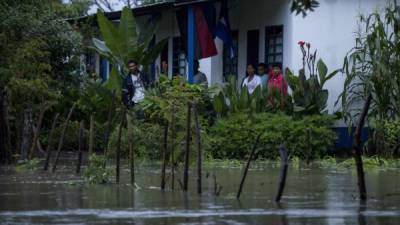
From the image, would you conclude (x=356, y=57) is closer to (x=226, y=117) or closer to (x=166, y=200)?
(x=226, y=117)

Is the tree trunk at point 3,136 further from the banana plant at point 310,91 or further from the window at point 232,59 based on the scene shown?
the window at point 232,59

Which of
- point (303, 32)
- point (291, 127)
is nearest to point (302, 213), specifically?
point (291, 127)

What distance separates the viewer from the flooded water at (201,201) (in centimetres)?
864

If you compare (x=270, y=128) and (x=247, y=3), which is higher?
(x=247, y=3)

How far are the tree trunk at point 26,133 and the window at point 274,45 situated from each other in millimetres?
7146

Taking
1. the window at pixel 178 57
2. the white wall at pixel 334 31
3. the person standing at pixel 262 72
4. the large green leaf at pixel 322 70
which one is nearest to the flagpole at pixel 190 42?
the person standing at pixel 262 72

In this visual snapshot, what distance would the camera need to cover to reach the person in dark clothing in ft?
71.0

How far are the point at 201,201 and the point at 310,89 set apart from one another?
35.4 feet

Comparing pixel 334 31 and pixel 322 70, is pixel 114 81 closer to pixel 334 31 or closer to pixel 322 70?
pixel 322 70

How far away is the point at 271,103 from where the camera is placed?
20641mm

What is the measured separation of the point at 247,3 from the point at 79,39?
498 cm

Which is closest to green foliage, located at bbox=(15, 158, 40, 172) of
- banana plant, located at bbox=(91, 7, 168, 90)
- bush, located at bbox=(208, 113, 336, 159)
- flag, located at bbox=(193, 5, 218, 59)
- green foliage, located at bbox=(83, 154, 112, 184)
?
green foliage, located at bbox=(83, 154, 112, 184)

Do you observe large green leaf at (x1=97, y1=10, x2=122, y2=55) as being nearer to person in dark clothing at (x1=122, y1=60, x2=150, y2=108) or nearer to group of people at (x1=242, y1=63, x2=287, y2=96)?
person in dark clothing at (x1=122, y1=60, x2=150, y2=108)

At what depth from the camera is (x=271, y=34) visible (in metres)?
23.7
